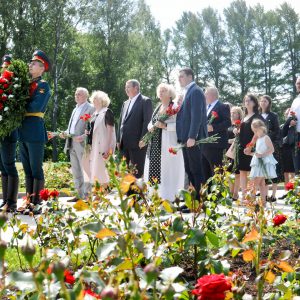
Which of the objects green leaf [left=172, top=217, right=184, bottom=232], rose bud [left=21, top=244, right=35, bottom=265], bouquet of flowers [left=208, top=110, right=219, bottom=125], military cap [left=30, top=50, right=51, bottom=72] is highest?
military cap [left=30, top=50, right=51, bottom=72]

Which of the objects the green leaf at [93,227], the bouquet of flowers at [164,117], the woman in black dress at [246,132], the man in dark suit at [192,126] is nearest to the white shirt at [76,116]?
the bouquet of flowers at [164,117]

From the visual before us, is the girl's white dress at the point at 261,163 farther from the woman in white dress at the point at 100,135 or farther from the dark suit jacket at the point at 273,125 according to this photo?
the woman in white dress at the point at 100,135

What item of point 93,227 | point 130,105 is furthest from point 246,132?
point 93,227

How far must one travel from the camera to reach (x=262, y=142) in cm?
769

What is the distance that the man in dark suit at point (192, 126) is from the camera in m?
6.80

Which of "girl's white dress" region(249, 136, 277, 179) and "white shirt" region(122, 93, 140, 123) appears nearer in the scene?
"girl's white dress" region(249, 136, 277, 179)

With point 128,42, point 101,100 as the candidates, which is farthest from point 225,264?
point 128,42

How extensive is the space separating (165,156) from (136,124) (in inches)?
30.7

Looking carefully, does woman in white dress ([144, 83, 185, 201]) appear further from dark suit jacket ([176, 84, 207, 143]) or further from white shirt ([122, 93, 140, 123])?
white shirt ([122, 93, 140, 123])

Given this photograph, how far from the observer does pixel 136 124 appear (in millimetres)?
8117

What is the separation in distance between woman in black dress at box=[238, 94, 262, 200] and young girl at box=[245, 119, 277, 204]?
0.32 metres

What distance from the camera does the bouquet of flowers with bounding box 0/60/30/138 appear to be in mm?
6242

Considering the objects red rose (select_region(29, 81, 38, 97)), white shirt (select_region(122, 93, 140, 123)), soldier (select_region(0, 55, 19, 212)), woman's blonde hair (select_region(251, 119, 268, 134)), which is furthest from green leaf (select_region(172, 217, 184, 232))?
white shirt (select_region(122, 93, 140, 123))

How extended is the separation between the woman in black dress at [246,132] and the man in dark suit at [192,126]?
134 centimetres
